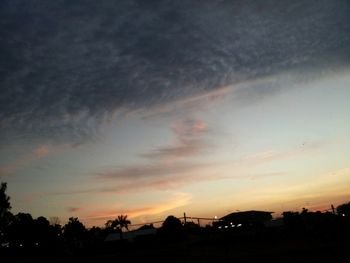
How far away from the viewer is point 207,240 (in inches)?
1857

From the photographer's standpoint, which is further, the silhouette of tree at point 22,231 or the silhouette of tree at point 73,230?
the silhouette of tree at point 73,230

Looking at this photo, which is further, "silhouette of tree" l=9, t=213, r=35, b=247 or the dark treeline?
"silhouette of tree" l=9, t=213, r=35, b=247

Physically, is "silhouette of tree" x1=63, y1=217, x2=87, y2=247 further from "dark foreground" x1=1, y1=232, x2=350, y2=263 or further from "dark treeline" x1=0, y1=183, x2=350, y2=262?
"dark foreground" x1=1, y1=232, x2=350, y2=263

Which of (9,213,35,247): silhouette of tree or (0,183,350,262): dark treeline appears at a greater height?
(9,213,35,247): silhouette of tree

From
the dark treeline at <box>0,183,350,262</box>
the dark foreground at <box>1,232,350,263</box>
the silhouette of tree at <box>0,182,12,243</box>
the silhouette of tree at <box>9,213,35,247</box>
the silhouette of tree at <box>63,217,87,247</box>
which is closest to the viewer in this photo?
the dark foreground at <box>1,232,350,263</box>

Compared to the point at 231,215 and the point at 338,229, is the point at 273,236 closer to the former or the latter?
the point at 338,229

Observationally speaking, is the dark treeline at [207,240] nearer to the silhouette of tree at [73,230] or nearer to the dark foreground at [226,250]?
the dark foreground at [226,250]

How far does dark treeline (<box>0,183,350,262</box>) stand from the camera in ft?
102

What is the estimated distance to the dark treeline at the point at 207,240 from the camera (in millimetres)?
31141

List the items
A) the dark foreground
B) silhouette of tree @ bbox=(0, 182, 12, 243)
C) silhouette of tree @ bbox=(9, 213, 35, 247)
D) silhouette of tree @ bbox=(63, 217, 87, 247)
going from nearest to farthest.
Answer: the dark foreground
silhouette of tree @ bbox=(0, 182, 12, 243)
silhouette of tree @ bbox=(9, 213, 35, 247)
silhouette of tree @ bbox=(63, 217, 87, 247)

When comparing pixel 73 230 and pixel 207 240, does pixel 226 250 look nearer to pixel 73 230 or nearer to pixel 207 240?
pixel 207 240

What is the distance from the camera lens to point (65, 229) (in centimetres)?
11906

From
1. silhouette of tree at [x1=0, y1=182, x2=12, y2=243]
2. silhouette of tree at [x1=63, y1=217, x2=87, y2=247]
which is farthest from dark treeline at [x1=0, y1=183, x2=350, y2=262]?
silhouette of tree at [x1=63, y1=217, x2=87, y2=247]

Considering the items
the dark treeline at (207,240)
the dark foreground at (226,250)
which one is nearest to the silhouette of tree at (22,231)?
the dark treeline at (207,240)
